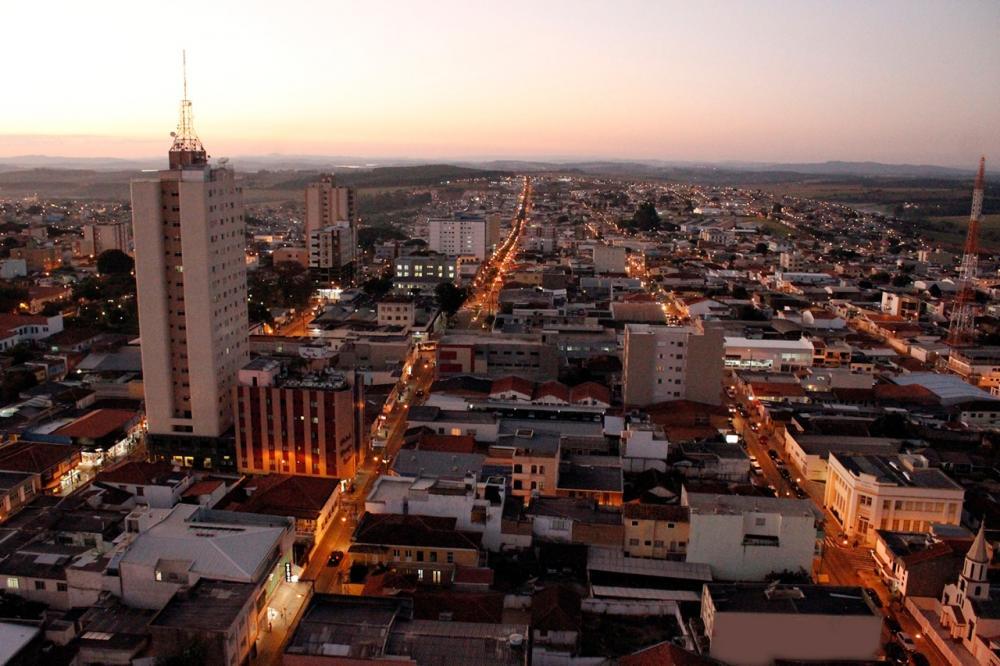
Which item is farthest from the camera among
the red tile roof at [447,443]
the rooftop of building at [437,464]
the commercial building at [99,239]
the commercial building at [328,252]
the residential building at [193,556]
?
the commercial building at [99,239]

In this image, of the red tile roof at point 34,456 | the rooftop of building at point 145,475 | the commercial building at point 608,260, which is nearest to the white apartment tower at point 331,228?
the commercial building at point 608,260

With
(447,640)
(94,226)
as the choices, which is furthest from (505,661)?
(94,226)

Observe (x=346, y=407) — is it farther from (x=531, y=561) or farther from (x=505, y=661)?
(x=505, y=661)

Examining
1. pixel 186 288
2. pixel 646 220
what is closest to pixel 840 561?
pixel 186 288

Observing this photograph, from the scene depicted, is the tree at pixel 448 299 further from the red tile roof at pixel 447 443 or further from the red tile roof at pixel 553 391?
the red tile roof at pixel 447 443

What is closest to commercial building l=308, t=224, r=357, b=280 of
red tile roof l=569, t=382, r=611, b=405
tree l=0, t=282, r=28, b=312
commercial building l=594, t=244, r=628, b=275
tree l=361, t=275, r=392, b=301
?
tree l=361, t=275, r=392, b=301

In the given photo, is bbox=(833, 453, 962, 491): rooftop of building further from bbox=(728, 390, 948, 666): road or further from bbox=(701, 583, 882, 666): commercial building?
bbox=(701, 583, 882, 666): commercial building

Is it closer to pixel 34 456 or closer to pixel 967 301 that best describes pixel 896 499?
pixel 34 456
